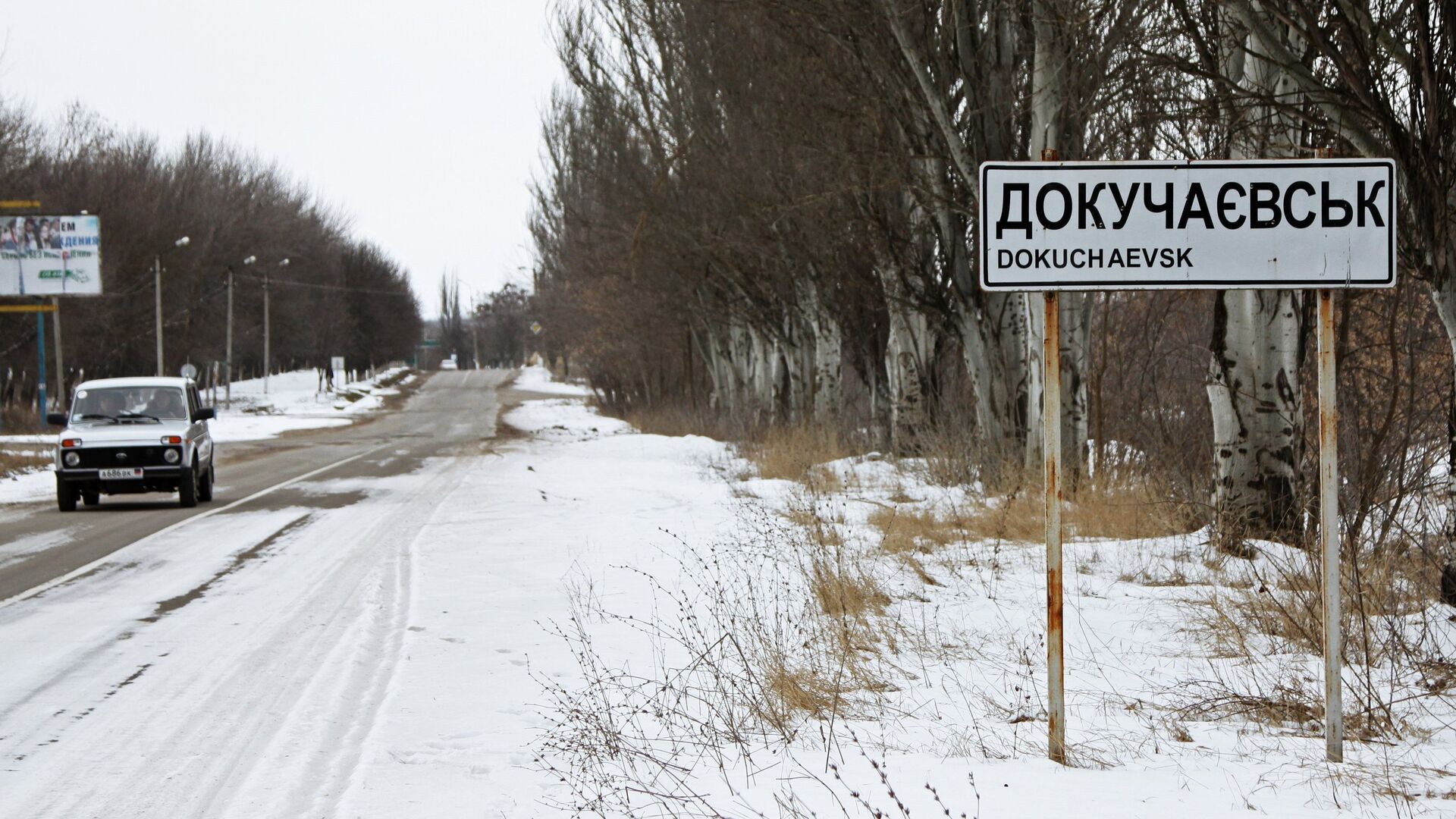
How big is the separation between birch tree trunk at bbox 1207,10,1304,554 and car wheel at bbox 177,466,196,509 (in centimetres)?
1323

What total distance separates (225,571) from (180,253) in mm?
56745

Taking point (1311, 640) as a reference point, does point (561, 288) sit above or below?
above

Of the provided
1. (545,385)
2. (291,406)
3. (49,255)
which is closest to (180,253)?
(291,406)

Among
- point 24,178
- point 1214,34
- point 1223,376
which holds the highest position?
point 24,178

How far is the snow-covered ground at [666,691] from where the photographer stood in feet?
16.5

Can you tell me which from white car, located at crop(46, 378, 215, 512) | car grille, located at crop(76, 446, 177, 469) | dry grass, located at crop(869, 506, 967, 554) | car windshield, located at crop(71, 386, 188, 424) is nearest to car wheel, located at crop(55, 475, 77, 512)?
white car, located at crop(46, 378, 215, 512)

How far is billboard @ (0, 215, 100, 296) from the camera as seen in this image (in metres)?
43.8

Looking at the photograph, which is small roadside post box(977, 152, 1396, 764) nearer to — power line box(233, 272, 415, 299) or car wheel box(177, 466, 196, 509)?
car wheel box(177, 466, 196, 509)

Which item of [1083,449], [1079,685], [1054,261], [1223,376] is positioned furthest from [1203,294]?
[1054,261]

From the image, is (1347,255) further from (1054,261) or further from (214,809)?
(214,809)

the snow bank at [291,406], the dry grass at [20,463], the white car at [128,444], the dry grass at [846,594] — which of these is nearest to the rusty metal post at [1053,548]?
the dry grass at [846,594]

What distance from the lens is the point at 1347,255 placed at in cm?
506

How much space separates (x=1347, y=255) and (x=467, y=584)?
7.40 metres

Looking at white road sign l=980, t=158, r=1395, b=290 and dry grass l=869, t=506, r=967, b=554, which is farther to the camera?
dry grass l=869, t=506, r=967, b=554
